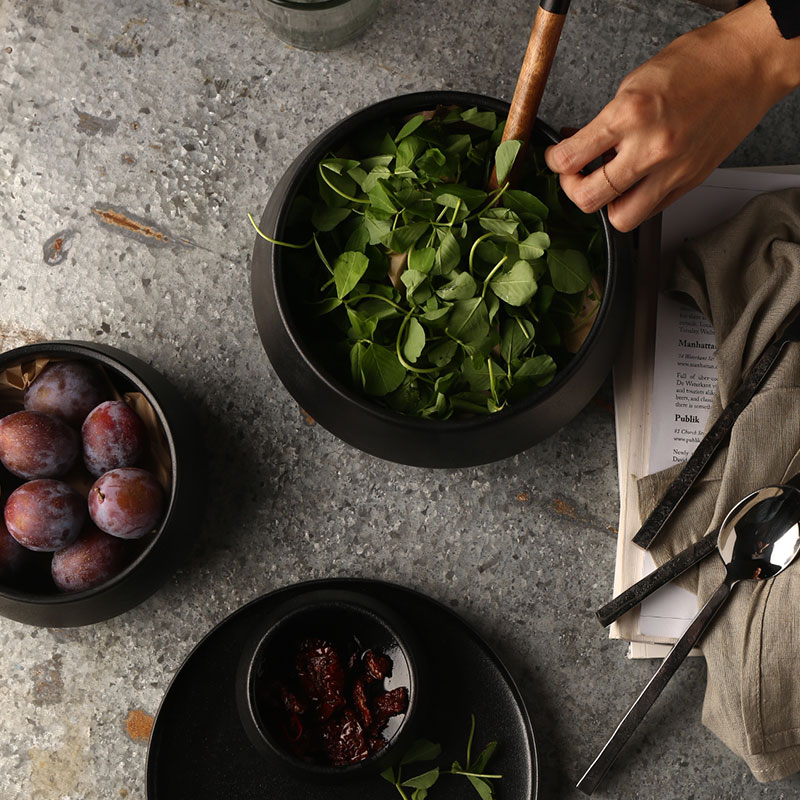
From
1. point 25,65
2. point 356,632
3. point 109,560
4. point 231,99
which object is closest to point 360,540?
point 356,632

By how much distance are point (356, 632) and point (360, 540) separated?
0.10 meters

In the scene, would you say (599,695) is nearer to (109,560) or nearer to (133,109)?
(109,560)

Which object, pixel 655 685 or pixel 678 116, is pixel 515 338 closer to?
pixel 678 116

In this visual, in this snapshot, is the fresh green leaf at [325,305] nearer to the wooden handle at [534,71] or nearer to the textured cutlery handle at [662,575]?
the wooden handle at [534,71]

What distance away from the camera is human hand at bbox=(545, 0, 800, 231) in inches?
26.9

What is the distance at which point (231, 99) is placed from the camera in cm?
93

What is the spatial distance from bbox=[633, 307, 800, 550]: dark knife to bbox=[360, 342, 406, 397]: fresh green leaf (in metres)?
0.33

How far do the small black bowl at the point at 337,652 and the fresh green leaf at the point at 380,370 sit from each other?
0.69 ft

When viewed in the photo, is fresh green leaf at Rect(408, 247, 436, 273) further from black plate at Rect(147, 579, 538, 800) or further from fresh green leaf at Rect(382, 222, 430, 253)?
black plate at Rect(147, 579, 538, 800)

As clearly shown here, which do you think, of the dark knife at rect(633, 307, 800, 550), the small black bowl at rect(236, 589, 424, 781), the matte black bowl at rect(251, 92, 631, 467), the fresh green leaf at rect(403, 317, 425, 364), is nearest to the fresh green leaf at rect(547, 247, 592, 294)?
the matte black bowl at rect(251, 92, 631, 467)

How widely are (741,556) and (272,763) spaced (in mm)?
511

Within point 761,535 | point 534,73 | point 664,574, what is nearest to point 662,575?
point 664,574

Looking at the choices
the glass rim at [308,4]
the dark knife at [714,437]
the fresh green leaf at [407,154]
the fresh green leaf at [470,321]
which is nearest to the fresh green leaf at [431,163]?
the fresh green leaf at [407,154]

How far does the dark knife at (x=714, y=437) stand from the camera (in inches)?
33.8
